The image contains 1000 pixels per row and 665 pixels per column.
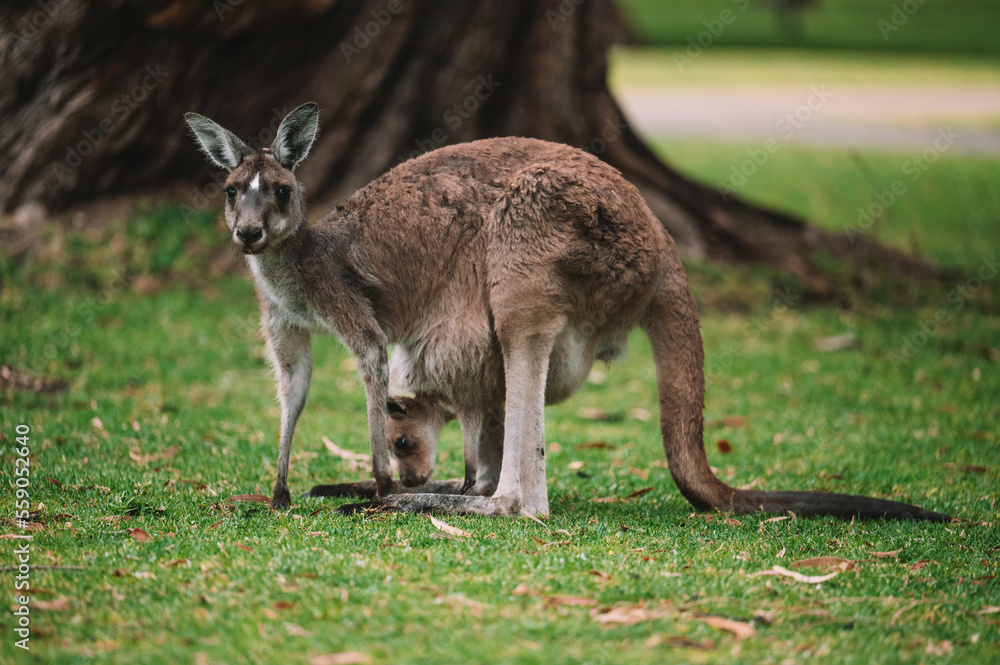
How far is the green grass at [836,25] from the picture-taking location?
36812 mm

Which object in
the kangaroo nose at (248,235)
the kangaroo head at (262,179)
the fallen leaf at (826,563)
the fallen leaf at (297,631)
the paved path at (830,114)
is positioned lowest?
the fallen leaf at (297,631)

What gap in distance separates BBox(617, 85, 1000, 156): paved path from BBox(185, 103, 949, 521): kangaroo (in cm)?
1345

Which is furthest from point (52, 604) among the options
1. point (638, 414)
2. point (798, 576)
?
point (638, 414)

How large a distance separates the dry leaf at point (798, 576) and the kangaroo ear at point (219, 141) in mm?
2703

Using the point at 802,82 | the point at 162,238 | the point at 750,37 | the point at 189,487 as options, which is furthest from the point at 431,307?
the point at 750,37

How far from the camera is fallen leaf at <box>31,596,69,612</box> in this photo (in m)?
3.16

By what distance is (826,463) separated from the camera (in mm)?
5957

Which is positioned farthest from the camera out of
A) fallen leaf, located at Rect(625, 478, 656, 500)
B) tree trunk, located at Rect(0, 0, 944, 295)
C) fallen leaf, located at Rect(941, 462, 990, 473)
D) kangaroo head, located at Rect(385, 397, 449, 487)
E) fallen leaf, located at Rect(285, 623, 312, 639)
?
tree trunk, located at Rect(0, 0, 944, 295)

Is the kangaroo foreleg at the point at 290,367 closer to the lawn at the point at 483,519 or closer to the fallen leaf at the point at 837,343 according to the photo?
the lawn at the point at 483,519

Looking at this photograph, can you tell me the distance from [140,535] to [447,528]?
1.17 metres

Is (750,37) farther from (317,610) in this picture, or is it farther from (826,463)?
(317,610)

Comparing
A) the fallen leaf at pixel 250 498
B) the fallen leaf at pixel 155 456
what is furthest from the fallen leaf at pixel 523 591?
the fallen leaf at pixel 155 456

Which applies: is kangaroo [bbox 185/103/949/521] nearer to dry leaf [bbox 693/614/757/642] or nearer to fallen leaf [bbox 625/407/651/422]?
dry leaf [bbox 693/614/757/642]

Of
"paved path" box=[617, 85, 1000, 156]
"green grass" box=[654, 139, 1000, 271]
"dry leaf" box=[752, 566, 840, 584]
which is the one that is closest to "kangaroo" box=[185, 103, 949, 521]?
"dry leaf" box=[752, 566, 840, 584]
